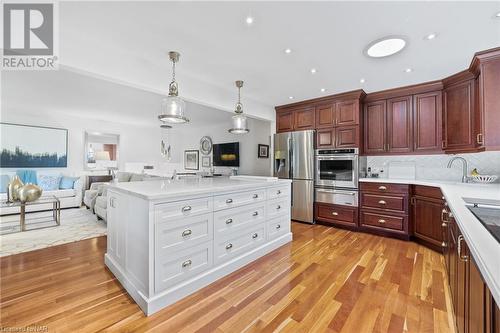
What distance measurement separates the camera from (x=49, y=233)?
3406 mm

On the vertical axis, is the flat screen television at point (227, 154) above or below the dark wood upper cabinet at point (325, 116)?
below

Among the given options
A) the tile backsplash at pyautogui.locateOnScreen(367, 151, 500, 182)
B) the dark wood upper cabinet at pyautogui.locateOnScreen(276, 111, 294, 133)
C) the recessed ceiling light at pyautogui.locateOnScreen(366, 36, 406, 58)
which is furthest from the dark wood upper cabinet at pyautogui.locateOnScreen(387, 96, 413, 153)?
the dark wood upper cabinet at pyautogui.locateOnScreen(276, 111, 294, 133)

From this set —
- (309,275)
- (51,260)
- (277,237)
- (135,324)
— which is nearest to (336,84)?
(277,237)

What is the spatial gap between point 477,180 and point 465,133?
66 centimetres

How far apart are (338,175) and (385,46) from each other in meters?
2.13

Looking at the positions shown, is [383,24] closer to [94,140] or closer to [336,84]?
[336,84]

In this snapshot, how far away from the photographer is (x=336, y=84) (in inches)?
133

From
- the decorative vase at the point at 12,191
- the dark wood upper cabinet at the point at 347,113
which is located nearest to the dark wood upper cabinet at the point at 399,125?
the dark wood upper cabinet at the point at 347,113

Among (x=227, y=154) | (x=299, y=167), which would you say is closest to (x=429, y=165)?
(x=299, y=167)

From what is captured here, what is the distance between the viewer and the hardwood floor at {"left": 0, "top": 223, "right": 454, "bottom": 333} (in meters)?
1.55

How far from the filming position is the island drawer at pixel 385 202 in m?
3.24

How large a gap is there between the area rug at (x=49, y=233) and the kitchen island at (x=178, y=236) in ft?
4.59

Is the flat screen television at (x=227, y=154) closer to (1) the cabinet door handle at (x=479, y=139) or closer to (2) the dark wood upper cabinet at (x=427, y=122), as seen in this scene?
(2) the dark wood upper cabinet at (x=427, y=122)

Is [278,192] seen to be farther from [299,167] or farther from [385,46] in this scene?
[385,46]
